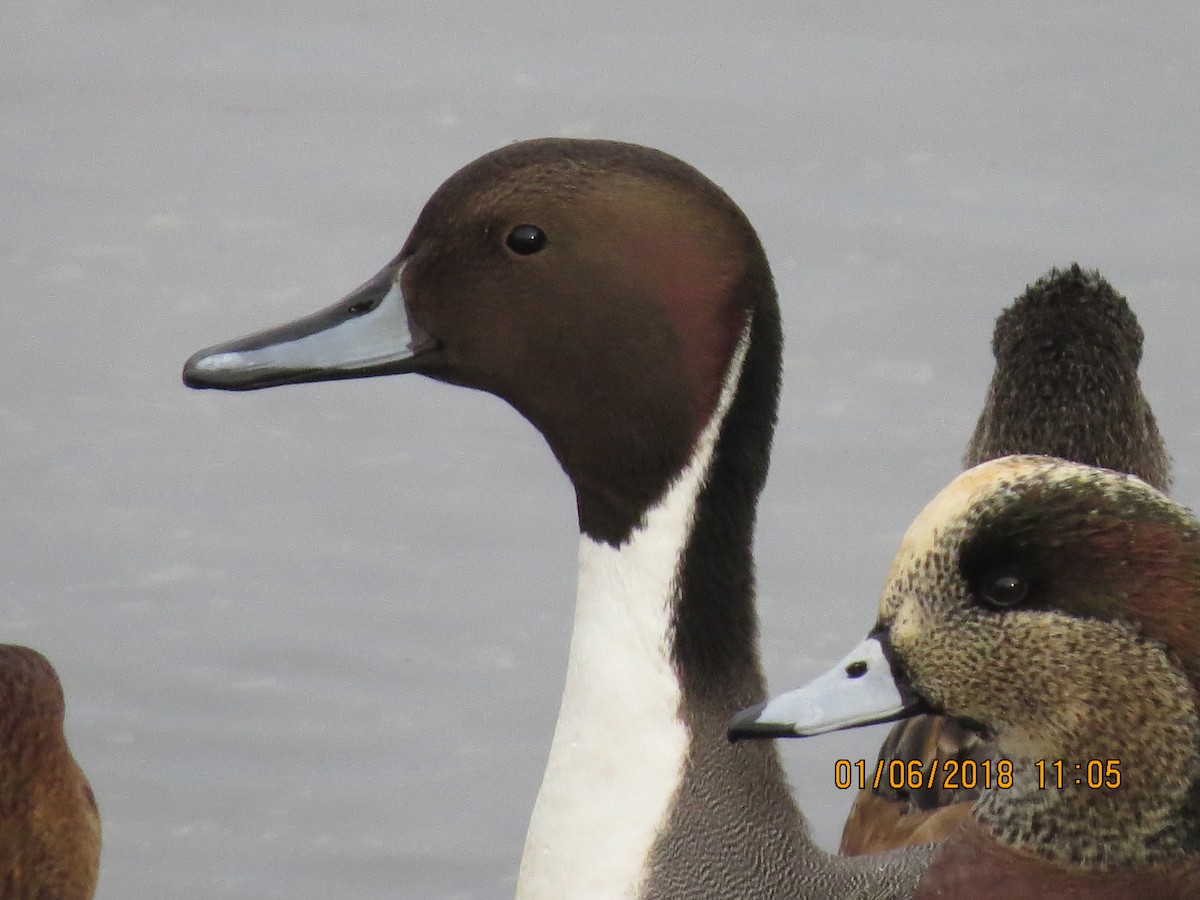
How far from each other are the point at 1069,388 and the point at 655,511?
108 cm

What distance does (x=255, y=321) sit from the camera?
7.04 meters

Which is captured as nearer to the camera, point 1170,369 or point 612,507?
point 612,507

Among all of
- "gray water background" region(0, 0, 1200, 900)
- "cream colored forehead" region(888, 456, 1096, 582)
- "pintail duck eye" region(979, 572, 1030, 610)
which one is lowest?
"gray water background" region(0, 0, 1200, 900)

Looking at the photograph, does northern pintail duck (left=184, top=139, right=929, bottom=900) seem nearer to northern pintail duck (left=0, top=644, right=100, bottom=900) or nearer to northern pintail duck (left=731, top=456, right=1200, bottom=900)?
northern pintail duck (left=731, top=456, right=1200, bottom=900)

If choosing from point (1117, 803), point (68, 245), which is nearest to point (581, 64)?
point (68, 245)

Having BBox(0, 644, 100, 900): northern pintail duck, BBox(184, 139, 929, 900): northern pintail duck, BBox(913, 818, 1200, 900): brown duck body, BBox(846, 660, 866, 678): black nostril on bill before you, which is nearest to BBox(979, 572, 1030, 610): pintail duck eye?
BBox(846, 660, 866, 678): black nostril on bill

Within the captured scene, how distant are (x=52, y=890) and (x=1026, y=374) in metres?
1.88

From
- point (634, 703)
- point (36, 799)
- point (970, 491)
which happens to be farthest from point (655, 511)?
point (36, 799)

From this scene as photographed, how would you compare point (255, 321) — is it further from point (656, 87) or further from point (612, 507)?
point (612, 507)

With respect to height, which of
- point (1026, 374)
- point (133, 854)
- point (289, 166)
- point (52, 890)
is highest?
point (1026, 374)

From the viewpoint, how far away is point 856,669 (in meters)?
3.72

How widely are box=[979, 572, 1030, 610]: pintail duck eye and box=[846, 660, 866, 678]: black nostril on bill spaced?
182 millimetres

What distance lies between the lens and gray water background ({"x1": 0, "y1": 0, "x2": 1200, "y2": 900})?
6027 millimetres
